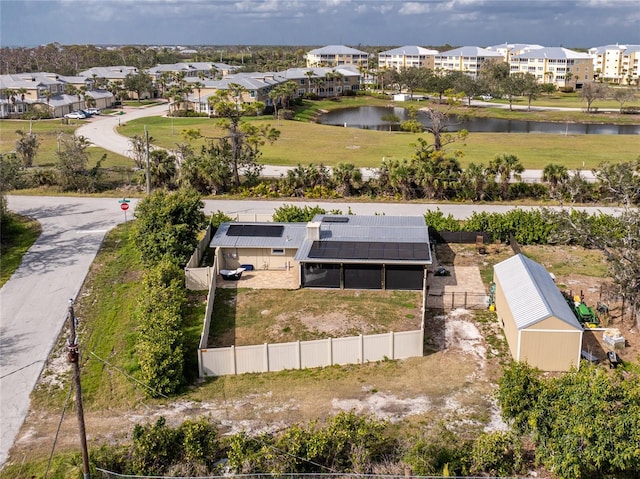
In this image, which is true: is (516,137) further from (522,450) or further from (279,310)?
(522,450)

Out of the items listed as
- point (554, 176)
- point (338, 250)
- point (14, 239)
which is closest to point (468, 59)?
point (554, 176)

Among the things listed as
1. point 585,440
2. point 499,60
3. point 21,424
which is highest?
point 499,60

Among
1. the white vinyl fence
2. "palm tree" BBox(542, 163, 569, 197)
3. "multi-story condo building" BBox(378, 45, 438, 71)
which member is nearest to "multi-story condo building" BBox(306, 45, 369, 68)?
"multi-story condo building" BBox(378, 45, 438, 71)

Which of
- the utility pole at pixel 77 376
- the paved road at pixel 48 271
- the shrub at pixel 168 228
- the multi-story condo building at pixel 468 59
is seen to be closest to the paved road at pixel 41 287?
the paved road at pixel 48 271

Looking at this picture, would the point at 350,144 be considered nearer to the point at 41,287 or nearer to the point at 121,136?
the point at 121,136

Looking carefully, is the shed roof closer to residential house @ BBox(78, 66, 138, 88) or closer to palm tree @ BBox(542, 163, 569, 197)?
palm tree @ BBox(542, 163, 569, 197)

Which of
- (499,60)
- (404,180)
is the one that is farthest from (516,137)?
(499,60)

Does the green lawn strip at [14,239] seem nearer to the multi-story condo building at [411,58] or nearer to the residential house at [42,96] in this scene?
the residential house at [42,96]
